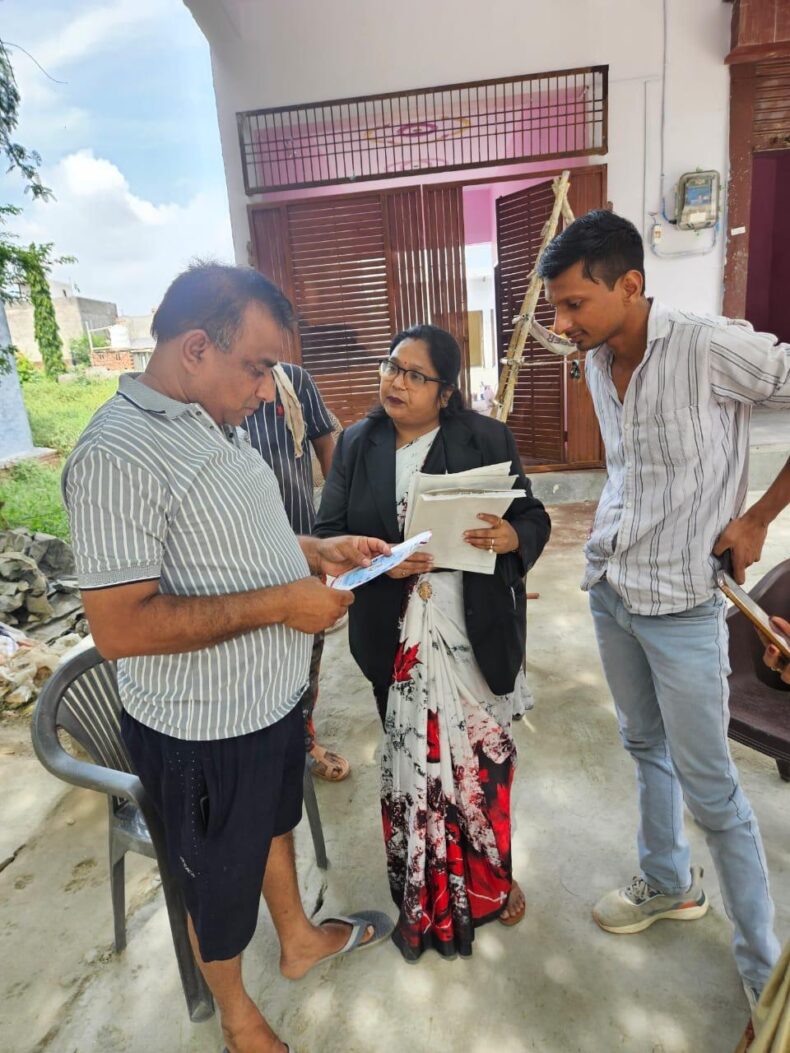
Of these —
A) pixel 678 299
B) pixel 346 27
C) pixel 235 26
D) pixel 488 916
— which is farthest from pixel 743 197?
pixel 488 916

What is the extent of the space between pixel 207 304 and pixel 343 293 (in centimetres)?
509

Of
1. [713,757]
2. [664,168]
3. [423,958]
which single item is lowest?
[423,958]

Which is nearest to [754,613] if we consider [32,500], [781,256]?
[32,500]

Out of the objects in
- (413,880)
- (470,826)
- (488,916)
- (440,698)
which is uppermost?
(440,698)

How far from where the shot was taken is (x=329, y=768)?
2488 millimetres

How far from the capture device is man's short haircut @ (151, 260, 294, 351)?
1116 millimetres

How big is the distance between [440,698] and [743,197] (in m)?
5.66

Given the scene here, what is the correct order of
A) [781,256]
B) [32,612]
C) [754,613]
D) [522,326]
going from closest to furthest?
1. [754,613]
2. [522,326]
3. [32,612]
4. [781,256]

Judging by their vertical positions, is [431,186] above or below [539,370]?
above

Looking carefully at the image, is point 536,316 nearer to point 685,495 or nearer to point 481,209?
point 481,209

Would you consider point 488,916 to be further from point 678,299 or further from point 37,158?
point 37,158

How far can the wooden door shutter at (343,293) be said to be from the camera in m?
5.63

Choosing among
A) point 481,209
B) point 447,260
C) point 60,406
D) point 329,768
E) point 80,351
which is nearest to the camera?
point 329,768

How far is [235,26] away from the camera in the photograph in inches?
206
